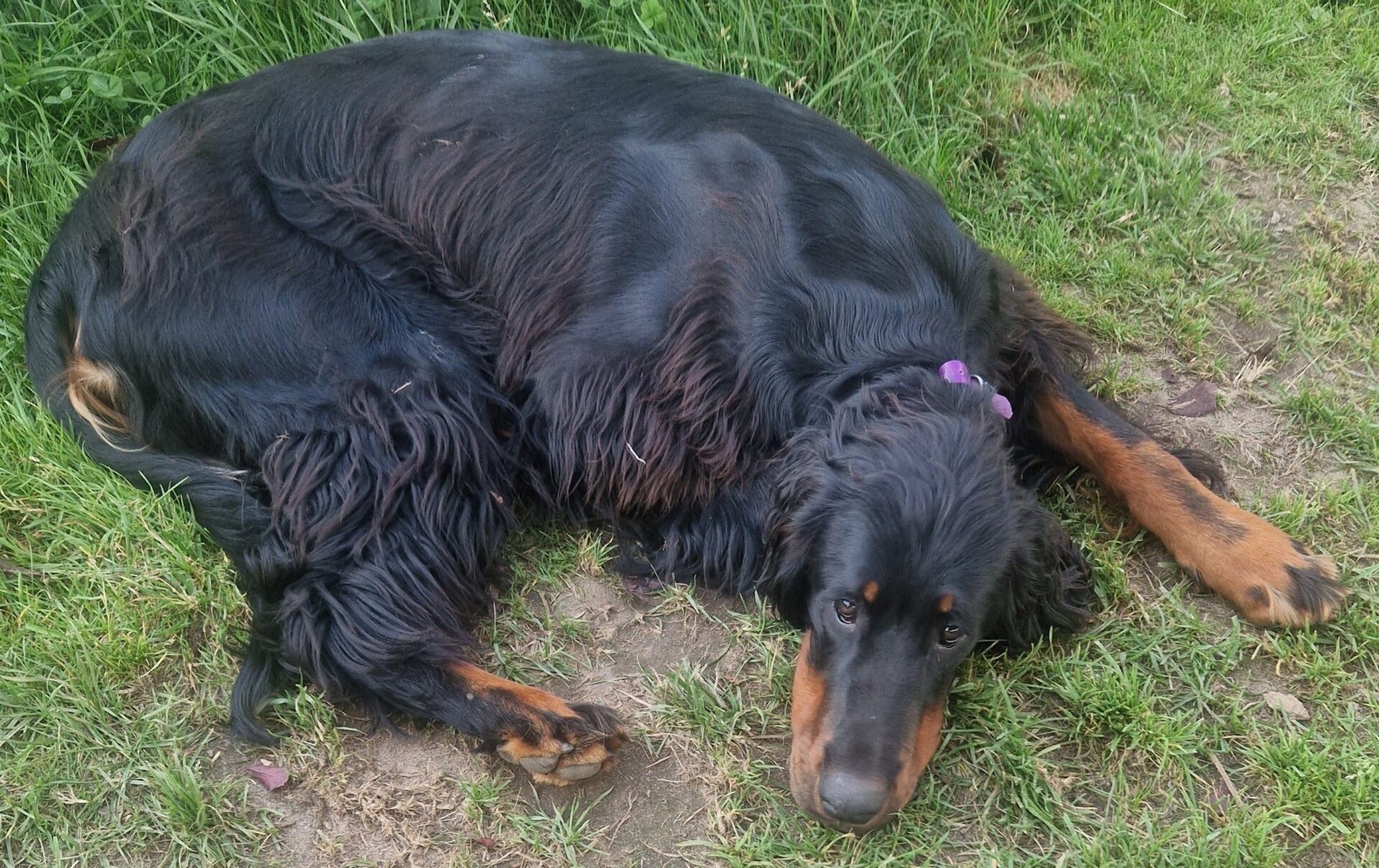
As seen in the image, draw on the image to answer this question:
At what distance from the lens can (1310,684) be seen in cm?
243

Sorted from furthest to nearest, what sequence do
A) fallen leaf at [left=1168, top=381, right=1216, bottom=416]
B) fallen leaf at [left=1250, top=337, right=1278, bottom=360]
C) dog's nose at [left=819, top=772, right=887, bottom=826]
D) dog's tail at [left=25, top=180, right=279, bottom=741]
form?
fallen leaf at [left=1250, top=337, right=1278, bottom=360] < fallen leaf at [left=1168, top=381, right=1216, bottom=416] < dog's tail at [left=25, top=180, right=279, bottom=741] < dog's nose at [left=819, top=772, right=887, bottom=826]

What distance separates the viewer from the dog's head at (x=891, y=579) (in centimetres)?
204

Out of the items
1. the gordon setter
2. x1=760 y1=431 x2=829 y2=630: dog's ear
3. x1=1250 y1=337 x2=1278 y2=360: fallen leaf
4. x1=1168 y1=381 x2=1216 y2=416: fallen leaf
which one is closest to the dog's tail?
the gordon setter

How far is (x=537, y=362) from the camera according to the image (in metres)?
2.80

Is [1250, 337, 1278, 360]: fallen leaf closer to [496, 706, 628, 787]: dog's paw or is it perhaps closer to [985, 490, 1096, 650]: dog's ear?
[985, 490, 1096, 650]: dog's ear

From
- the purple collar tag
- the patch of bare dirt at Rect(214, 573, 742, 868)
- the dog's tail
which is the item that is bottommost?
the patch of bare dirt at Rect(214, 573, 742, 868)

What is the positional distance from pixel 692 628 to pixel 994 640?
2.18ft

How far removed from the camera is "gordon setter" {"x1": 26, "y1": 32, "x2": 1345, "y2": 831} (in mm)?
2398

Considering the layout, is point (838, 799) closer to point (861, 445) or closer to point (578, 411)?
point (861, 445)

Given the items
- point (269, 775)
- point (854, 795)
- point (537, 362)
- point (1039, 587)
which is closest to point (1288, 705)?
point (1039, 587)

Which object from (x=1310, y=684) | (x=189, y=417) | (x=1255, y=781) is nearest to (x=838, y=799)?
(x=1255, y=781)

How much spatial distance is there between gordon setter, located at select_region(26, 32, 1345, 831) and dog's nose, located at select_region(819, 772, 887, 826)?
0.77ft

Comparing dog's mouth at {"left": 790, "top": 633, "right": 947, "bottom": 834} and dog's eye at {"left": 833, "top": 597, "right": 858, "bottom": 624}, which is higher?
dog's eye at {"left": 833, "top": 597, "right": 858, "bottom": 624}

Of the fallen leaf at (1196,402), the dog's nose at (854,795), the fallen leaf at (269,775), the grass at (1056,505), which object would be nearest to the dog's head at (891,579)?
the dog's nose at (854,795)
